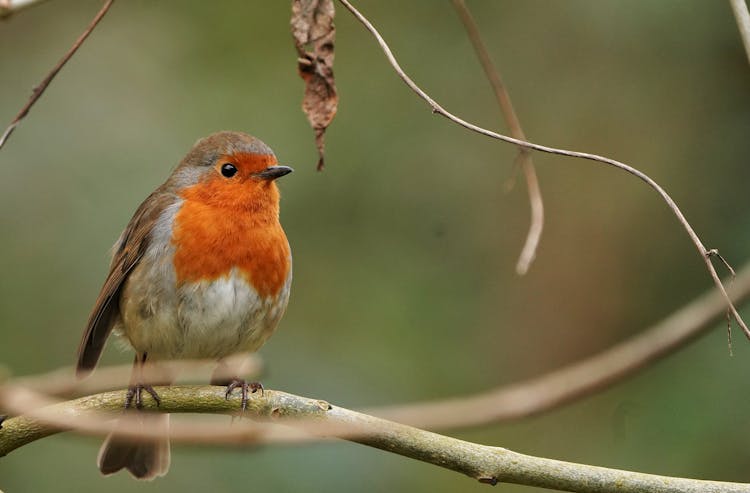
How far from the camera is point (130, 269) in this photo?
4020mm

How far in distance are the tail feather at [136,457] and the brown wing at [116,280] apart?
316mm

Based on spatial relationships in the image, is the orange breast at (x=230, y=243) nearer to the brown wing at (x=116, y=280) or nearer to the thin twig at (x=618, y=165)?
the brown wing at (x=116, y=280)

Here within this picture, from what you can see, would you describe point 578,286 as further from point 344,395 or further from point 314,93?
point 314,93

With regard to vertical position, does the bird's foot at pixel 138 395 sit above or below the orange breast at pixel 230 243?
below

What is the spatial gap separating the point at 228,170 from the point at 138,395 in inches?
41.4

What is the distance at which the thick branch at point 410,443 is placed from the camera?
2.49 m

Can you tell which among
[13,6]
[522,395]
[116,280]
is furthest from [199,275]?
[522,395]

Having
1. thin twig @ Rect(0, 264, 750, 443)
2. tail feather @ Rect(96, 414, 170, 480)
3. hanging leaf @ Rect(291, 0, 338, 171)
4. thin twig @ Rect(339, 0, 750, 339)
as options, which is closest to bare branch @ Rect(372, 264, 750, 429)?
thin twig @ Rect(0, 264, 750, 443)

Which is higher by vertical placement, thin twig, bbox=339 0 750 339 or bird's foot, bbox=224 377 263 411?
thin twig, bbox=339 0 750 339

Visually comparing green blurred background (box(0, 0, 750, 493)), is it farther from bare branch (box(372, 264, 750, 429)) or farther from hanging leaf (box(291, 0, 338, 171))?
hanging leaf (box(291, 0, 338, 171))

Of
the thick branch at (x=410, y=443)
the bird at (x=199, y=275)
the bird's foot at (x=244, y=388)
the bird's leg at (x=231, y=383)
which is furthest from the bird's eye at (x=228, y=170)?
the thick branch at (x=410, y=443)

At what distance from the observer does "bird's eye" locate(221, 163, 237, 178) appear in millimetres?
4055

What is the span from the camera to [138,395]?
3326 millimetres

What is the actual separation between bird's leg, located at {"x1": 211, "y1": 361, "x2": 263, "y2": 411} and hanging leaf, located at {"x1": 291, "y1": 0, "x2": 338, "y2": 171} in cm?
72
